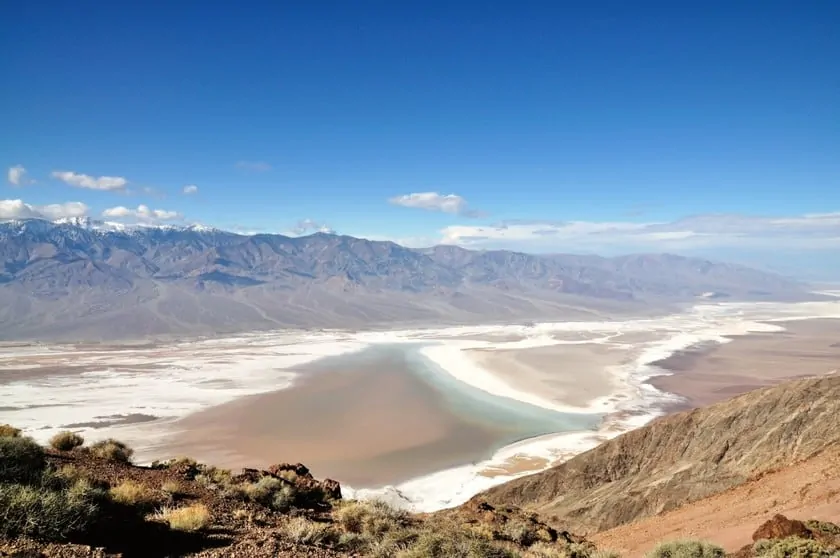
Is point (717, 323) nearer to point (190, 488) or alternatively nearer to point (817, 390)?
point (817, 390)

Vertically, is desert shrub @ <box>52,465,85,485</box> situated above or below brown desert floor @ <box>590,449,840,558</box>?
above

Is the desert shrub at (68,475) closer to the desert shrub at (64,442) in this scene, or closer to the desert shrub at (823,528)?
the desert shrub at (64,442)

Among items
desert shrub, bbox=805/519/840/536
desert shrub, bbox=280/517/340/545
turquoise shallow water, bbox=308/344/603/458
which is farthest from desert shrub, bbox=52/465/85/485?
turquoise shallow water, bbox=308/344/603/458

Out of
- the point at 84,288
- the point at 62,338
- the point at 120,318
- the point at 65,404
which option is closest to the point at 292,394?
the point at 65,404

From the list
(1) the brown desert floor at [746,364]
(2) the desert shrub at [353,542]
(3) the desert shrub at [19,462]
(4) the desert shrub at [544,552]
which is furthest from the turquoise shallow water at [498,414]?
(3) the desert shrub at [19,462]

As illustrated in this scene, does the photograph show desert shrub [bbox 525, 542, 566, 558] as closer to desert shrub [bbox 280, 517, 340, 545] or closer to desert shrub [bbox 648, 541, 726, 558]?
desert shrub [bbox 648, 541, 726, 558]
